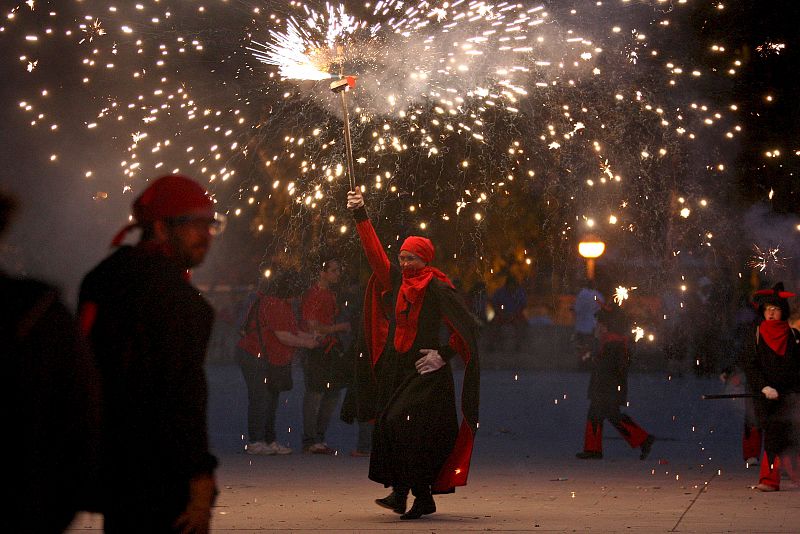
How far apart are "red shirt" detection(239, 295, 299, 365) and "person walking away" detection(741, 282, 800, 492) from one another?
Answer: 4.37m

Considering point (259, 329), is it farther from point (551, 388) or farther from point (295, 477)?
point (551, 388)

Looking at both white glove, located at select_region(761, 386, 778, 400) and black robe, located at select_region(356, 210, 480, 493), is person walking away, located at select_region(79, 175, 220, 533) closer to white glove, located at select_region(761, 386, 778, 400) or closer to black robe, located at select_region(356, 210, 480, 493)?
black robe, located at select_region(356, 210, 480, 493)

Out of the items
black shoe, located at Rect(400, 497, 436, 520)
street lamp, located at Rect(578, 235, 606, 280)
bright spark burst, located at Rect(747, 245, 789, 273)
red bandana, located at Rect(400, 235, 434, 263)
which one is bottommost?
black shoe, located at Rect(400, 497, 436, 520)

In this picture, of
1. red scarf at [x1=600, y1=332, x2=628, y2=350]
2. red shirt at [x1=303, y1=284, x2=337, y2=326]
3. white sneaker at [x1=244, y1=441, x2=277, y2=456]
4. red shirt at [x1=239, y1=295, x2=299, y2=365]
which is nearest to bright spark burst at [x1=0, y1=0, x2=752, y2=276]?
red shirt at [x1=303, y1=284, x2=337, y2=326]

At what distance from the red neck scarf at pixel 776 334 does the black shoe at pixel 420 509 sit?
364cm

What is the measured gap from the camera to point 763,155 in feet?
53.5

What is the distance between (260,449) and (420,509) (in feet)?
15.0

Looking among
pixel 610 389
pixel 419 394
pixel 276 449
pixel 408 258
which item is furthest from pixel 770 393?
pixel 276 449

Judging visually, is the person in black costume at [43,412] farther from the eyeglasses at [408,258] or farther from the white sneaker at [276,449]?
the white sneaker at [276,449]

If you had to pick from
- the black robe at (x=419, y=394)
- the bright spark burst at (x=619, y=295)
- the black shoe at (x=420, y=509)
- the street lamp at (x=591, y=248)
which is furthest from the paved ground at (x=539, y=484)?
the street lamp at (x=591, y=248)

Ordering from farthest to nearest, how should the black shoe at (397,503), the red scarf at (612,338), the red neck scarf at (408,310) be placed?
the red scarf at (612,338), the red neck scarf at (408,310), the black shoe at (397,503)

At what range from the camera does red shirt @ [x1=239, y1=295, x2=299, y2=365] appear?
44.7 feet

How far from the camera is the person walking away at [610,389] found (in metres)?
13.3

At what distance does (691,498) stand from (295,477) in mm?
A: 3256
